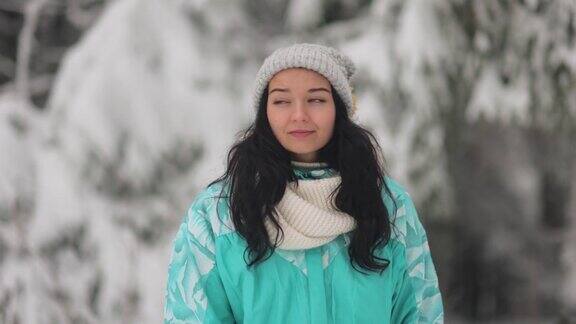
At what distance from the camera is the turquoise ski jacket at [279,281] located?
150 cm

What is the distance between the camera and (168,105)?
348 cm

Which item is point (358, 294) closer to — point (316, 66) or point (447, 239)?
point (316, 66)

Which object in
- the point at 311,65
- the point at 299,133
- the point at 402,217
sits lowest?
the point at 402,217

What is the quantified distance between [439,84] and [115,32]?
1.54 metres

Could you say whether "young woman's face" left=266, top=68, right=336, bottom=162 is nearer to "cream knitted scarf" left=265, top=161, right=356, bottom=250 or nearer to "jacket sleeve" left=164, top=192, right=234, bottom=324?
"cream knitted scarf" left=265, top=161, right=356, bottom=250

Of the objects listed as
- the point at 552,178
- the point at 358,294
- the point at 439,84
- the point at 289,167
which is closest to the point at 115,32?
the point at 439,84

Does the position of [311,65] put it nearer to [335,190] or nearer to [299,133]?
[299,133]

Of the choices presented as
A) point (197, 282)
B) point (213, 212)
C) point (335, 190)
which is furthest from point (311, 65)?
point (197, 282)

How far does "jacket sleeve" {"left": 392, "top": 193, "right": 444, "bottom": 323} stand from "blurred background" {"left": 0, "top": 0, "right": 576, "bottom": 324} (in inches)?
60.8

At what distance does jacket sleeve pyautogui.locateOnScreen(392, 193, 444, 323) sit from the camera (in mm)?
1646

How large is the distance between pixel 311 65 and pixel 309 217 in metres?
0.32

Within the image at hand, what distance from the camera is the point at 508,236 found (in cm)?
564

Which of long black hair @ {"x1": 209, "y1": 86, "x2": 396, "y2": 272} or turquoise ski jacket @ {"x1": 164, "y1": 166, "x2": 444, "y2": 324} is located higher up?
long black hair @ {"x1": 209, "y1": 86, "x2": 396, "y2": 272}

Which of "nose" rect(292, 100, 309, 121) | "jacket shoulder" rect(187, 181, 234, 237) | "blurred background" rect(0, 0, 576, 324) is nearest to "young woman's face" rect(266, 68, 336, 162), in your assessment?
"nose" rect(292, 100, 309, 121)
